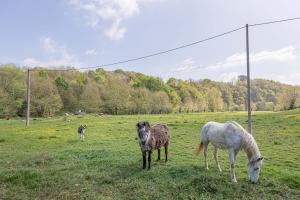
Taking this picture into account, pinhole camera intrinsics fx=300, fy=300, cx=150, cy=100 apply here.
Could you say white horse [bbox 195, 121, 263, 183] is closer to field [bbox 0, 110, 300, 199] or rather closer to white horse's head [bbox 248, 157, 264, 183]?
white horse's head [bbox 248, 157, 264, 183]

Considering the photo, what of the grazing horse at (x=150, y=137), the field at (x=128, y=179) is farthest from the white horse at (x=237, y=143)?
the grazing horse at (x=150, y=137)

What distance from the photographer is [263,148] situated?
1841 centimetres

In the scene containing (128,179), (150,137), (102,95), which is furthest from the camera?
(102,95)

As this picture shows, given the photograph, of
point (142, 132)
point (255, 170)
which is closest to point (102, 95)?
point (142, 132)

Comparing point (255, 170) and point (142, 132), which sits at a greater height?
point (142, 132)

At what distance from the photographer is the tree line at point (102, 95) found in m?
64.6

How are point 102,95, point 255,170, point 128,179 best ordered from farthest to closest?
1. point 102,95
2. point 128,179
3. point 255,170

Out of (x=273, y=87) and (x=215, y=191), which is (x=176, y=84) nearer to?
(x=273, y=87)

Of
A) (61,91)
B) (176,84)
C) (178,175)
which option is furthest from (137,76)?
(178,175)

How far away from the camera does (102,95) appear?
3238 inches

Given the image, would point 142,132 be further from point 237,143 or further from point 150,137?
point 237,143

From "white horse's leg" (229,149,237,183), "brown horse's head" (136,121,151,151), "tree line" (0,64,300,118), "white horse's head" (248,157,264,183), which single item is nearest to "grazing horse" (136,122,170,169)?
"brown horse's head" (136,121,151,151)

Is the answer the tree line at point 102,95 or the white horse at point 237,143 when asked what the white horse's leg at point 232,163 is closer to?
the white horse at point 237,143

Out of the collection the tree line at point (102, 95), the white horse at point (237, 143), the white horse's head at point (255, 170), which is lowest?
the white horse's head at point (255, 170)
